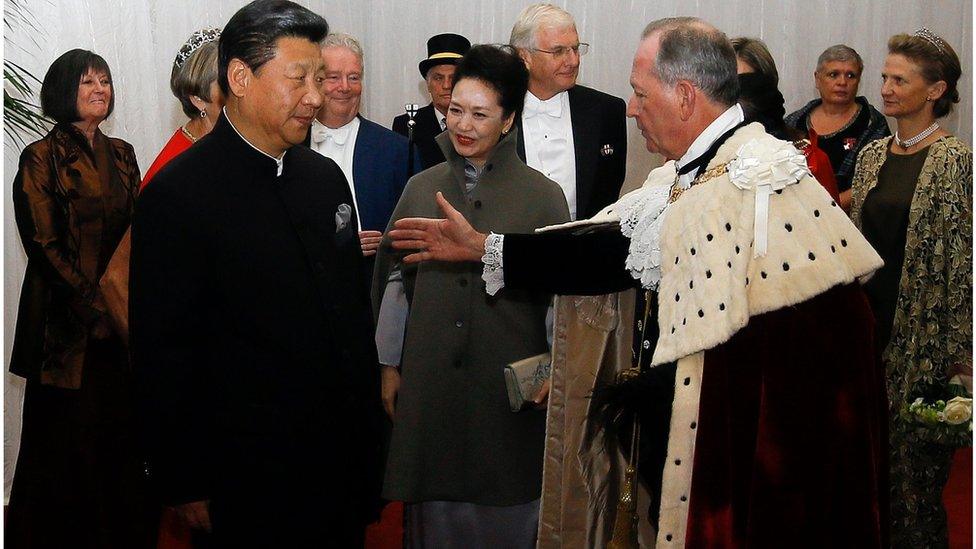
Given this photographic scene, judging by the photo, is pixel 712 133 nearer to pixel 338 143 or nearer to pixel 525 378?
pixel 525 378

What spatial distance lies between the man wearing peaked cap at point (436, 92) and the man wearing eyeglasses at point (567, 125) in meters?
0.35

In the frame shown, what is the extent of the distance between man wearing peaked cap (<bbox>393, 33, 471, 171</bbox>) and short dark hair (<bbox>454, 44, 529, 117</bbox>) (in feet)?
3.89

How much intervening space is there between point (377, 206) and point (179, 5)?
68.7 inches

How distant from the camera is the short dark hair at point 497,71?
3.20 m

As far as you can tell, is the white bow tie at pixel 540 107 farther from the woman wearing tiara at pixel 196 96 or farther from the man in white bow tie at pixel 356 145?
the woman wearing tiara at pixel 196 96

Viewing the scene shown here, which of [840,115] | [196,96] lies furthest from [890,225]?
[196,96]

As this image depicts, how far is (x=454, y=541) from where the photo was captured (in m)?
3.17

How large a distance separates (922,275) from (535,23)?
1816 millimetres

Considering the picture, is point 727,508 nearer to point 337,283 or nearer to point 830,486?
point 830,486

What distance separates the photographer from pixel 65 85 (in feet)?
12.4

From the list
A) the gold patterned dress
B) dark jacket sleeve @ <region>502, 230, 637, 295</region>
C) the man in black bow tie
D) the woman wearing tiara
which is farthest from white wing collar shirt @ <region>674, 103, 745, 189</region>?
the gold patterned dress

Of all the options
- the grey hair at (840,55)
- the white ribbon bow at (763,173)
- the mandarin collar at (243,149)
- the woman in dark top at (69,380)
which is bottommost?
A: the woman in dark top at (69,380)

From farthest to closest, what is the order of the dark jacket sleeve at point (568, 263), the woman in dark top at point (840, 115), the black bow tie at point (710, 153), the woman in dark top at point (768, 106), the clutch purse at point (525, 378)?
the woman in dark top at point (840, 115) < the woman in dark top at point (768, 106) < the clutch purse at point (525, 378) < the dark jacket sleeve at point (568, 263) < the black bow tie at point (710, 153)

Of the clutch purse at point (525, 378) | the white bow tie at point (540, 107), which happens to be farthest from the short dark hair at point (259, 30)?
the white bow tie at point (540, 107)
